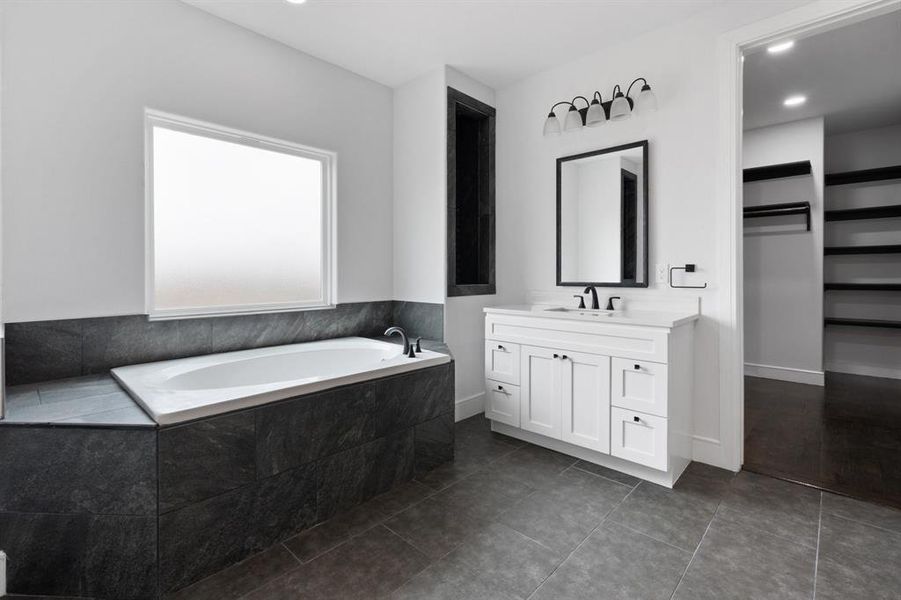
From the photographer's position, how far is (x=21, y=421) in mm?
1498

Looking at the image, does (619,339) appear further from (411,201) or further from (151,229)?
(151,229)

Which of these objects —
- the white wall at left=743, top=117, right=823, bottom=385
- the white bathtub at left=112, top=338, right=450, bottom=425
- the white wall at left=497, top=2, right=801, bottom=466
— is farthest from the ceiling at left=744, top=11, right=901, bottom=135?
the white bathtub at left=112, top=338, right=450, bottom=425

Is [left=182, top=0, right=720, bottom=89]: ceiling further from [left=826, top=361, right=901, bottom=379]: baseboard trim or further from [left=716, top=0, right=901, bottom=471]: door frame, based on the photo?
[left=826, top=361, right=901, bottom=379]: baseboard trim

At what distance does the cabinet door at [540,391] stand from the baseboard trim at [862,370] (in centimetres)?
394

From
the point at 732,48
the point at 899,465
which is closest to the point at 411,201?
the point at 732,48

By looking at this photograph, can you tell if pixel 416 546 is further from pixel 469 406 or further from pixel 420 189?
pixel 420 189

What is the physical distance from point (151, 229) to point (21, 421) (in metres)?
1.22

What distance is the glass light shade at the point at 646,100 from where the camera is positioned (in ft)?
8.56

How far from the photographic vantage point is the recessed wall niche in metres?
3.60

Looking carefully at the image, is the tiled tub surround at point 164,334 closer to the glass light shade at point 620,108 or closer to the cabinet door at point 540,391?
the cabinet door at point 540,391

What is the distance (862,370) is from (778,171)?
2.22 m

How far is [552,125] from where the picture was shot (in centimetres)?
304

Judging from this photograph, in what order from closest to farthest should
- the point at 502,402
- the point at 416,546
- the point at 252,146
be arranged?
the point at 416,546 < the point at 252,146 < the point at 502,402

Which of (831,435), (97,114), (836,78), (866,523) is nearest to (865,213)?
(836,78)
